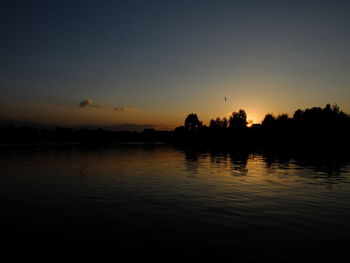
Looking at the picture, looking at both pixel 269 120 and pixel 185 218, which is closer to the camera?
pixel 185 218

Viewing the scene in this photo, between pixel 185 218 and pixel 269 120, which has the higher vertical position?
pixel 269 120

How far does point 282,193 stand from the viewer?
2541cm

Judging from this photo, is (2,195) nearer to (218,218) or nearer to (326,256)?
(218,218)

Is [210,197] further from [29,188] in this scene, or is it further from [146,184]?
[29,188]

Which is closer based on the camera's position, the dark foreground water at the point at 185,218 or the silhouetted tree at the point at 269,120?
the dark foreground water at the point at 185,218

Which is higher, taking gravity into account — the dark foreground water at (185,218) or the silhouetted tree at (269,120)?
the silhouetted tree at (269,120)

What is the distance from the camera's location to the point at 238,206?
66.8 feet

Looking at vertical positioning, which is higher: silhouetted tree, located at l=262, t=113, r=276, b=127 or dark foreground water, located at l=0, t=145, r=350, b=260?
silhouetted tree, located at l=262, t=113, r=276, b=127

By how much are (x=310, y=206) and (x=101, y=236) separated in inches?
617

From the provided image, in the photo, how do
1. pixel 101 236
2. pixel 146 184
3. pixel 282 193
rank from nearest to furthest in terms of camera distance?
pixel 101 236 < pixel 282 193 < pixel 146 184

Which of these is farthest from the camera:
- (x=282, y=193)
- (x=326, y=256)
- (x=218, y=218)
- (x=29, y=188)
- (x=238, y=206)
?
(x=29, y=188)

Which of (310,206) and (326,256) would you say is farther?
(310,206)

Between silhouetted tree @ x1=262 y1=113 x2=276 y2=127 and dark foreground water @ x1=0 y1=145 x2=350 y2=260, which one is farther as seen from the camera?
silhouetted tree @ x1=262 y1=113 x2=276 y2=127

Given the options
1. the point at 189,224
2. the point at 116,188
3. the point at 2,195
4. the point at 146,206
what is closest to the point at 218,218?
the point at 189,224
